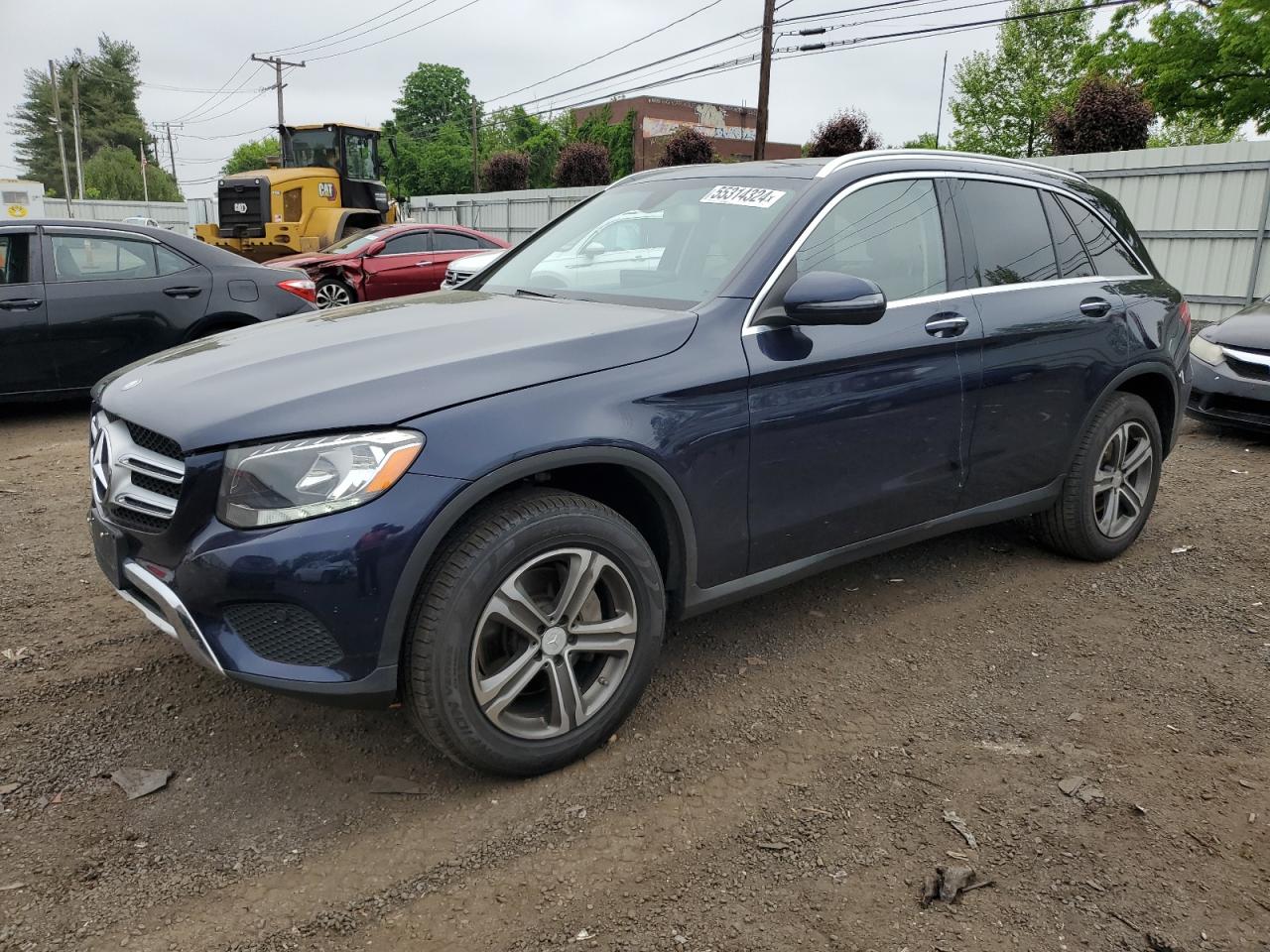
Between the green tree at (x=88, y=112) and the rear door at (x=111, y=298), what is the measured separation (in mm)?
97952

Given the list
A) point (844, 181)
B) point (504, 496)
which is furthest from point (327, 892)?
point (844, 181)

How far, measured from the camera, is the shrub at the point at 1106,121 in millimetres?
15516

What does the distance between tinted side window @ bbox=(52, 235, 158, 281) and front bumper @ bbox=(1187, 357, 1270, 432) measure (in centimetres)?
781

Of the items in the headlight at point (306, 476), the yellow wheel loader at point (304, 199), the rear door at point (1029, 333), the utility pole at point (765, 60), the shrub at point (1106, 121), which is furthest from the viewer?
the utility pole at point (765, 60)

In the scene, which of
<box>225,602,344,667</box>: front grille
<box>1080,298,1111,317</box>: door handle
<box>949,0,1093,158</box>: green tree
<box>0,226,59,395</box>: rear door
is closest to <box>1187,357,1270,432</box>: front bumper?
<box>1080,298,1111,317</box>: door handle

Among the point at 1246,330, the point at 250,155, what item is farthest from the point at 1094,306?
the point at 250,155

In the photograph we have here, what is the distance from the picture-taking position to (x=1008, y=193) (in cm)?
406

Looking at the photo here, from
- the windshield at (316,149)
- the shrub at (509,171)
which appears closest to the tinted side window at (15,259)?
the windshield at (316,149)

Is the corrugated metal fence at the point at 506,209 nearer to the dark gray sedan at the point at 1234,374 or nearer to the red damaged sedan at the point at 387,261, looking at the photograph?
the red damaged sedan at the point at 387,261

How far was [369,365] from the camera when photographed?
2664 millimetres

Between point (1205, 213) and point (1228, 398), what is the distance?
645 centimetres

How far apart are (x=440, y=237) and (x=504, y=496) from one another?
508 inches

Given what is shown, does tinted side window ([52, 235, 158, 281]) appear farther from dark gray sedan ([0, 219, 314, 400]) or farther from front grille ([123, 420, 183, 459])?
front grille ([123, 420, 183, 459])

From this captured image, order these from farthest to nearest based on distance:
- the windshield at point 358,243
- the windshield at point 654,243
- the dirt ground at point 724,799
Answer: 1. the windshield at point 358,243
2. the windshield at point 654,243
3. the dirt ground at point 724,799
